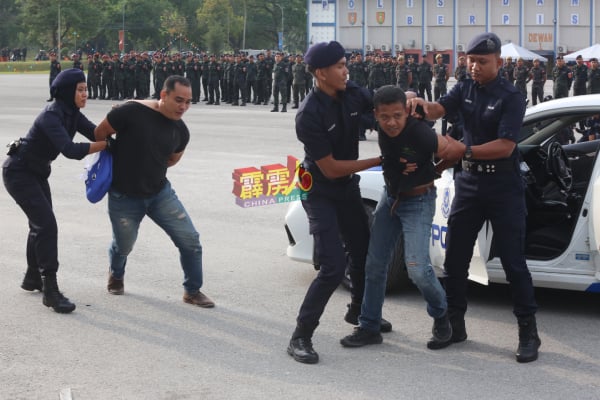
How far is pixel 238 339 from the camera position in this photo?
239 inches

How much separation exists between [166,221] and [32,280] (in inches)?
45.2

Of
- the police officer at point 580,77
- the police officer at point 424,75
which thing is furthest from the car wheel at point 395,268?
the police officer at point 424,75

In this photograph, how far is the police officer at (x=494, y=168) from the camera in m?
5.52

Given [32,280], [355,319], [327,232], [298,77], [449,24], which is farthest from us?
[449,24]

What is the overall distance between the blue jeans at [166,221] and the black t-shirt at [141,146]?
72mm

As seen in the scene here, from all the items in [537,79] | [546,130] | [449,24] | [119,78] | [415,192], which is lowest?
[415,192]

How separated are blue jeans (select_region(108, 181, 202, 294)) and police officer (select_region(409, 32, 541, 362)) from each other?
1.87 metres

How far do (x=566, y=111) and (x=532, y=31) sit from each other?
66967mm

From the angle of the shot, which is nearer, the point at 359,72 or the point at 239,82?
the point at 359,72

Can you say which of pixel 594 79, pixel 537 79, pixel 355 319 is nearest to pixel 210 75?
pixel 537 79

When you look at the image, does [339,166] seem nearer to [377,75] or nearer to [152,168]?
[152,168]

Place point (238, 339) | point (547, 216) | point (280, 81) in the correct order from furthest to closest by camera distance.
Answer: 1. point (280, 81)
2. point (547, 216)
3. point (238, 339)

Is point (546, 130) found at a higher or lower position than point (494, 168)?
higher

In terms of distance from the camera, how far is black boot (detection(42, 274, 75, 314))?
6695 mm
